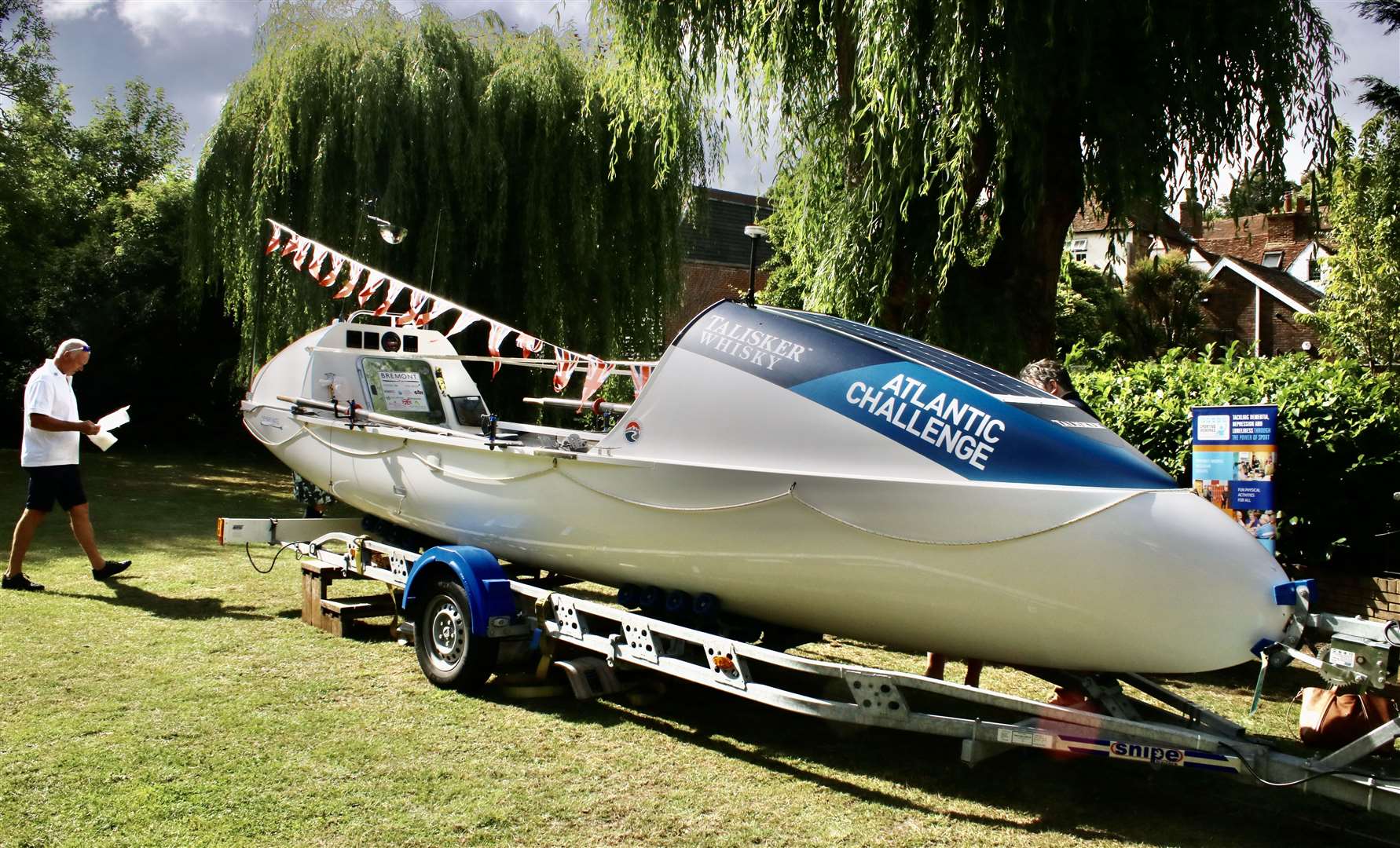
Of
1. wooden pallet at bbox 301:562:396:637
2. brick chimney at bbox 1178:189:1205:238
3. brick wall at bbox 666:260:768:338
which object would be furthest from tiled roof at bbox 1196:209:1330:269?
wooden pallet at bbox 301:562:396:637

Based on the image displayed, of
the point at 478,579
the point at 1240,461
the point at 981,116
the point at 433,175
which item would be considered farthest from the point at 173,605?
the point at 433,175

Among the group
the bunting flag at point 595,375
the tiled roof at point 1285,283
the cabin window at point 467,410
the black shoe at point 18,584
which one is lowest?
the black shoe at point 18,584

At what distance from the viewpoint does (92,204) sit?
→ 26844mm

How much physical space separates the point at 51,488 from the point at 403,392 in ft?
9.36

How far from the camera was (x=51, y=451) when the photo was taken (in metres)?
8.21

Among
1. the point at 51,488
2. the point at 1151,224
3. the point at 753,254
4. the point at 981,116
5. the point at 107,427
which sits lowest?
the point at 51,488

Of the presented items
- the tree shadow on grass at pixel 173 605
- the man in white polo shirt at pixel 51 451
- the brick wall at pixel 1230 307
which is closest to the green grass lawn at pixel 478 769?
the tree shadow on grass at pixel 173 605

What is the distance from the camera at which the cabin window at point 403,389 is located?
832 cm

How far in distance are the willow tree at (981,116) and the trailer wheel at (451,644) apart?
3.78m

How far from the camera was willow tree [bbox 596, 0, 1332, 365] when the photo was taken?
705cm

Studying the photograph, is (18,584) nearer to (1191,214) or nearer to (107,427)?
(107,427)

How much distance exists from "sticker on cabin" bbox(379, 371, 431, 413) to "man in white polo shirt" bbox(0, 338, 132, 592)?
2170 mm

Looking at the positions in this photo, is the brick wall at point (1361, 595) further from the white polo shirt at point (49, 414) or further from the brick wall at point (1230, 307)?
the brick wall at point (1230, 307)

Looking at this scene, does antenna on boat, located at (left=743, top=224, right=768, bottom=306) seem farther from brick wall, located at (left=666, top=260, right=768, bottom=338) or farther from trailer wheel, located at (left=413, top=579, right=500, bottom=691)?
brick wall, located at (left=666, top=260, right=768, bottom=338)
